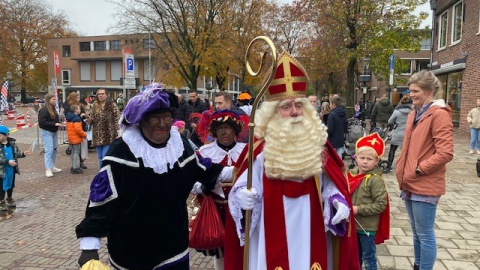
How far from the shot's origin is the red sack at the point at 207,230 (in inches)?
120

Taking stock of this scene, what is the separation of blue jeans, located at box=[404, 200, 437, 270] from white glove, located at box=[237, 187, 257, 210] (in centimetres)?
172

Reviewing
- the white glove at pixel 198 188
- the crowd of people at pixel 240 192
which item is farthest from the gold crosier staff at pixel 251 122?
the white glove at pixel 198 188

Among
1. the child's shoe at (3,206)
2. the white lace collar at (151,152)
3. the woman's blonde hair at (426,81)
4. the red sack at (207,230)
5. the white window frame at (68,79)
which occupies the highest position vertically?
the white window frame at (68,79)

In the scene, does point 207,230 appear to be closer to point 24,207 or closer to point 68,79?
point 24,207

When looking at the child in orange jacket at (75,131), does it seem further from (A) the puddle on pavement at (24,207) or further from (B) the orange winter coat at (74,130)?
(A) the puddle on pavement at (24,207)

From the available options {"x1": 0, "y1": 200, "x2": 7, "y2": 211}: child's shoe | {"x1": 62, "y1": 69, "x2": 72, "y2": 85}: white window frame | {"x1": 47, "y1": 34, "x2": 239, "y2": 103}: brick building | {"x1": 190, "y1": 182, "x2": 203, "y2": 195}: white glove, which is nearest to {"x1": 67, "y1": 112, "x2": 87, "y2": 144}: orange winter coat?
{"x1": 0, "y1": 200, "x2": 7, "y2": 211}: child's shoe

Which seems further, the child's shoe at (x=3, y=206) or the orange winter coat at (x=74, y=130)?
the orange winter coat at (x=74, y=130)

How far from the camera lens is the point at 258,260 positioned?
2.59m

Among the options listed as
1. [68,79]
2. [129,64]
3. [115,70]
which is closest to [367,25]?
[129,64]

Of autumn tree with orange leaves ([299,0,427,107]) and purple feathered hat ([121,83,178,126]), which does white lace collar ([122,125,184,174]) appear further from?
autumn tree with orange leaves ([299,0,427,107])

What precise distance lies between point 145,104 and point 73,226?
396 centimetres

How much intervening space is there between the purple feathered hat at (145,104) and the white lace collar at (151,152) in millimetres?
84

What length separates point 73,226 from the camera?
219 inches

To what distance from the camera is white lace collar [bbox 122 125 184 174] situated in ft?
7.94
